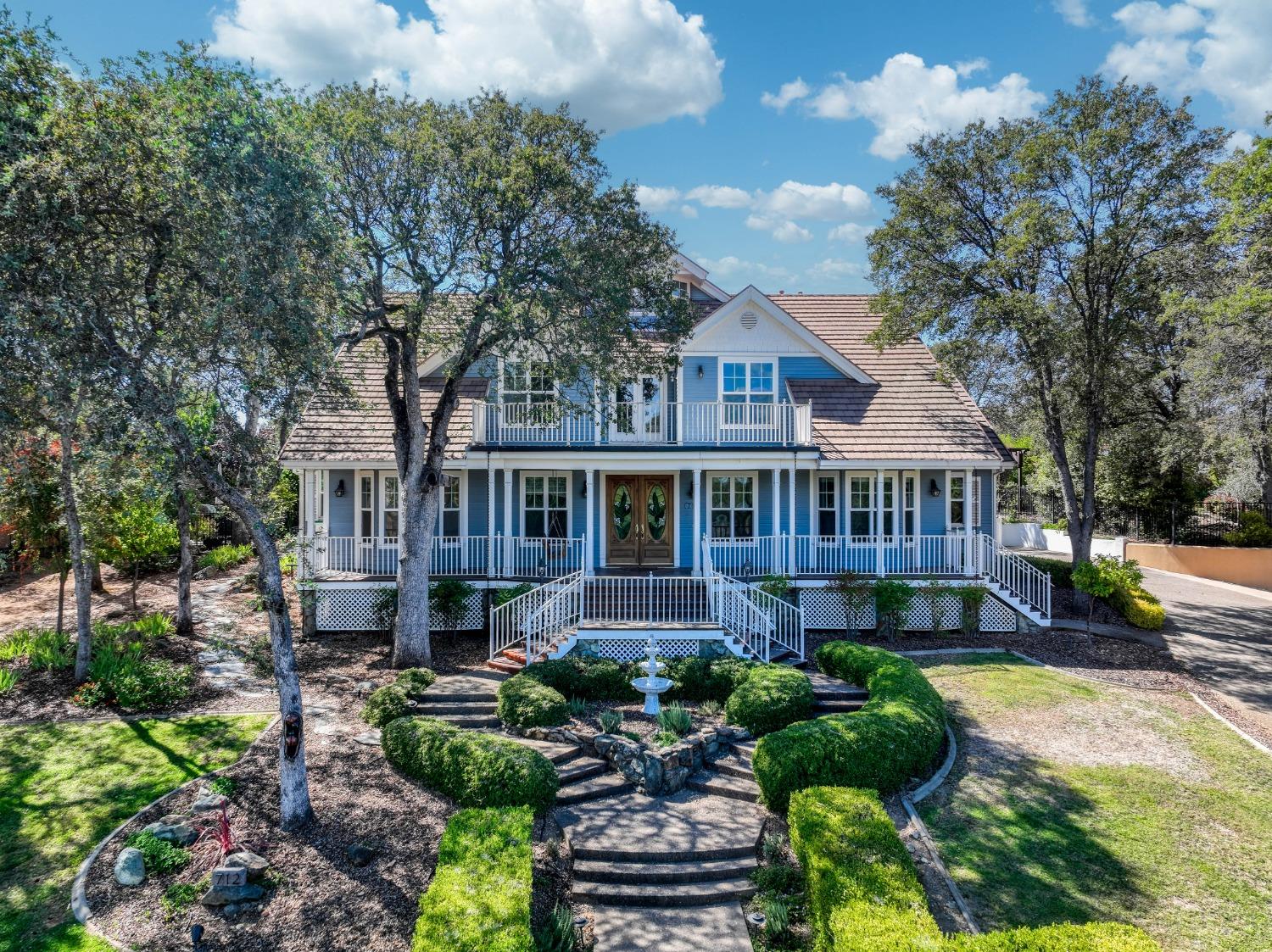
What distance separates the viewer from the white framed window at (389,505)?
54.3ft

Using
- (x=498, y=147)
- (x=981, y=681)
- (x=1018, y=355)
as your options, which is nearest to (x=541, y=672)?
(x=981, y=681)

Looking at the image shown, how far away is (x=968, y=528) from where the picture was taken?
16.0m

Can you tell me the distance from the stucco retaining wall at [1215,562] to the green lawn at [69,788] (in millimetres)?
28161

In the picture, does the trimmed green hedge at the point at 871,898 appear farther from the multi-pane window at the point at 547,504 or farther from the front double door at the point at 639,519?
the multi-pane window at the point at 547,504

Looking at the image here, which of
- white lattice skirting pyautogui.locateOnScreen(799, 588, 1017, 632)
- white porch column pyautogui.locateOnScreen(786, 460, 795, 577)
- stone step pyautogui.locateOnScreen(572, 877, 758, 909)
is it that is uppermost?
white porch column pyautogui.locateOnScreen(786, 460, 795, 577)

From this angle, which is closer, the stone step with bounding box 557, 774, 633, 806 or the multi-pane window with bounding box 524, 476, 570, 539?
the stone step with bounding box 557, 774, 633, 806

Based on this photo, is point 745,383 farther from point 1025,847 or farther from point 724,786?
point 1025,847

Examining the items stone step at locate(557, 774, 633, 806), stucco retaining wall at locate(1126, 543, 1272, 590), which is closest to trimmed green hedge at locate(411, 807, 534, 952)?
stone step at locate(557, 774, 633, 806)

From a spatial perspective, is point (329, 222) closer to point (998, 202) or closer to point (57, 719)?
point (57, 719)

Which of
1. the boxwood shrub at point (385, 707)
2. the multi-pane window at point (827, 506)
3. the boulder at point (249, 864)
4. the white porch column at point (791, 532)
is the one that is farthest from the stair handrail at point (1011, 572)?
the boulder at point (249, 864)

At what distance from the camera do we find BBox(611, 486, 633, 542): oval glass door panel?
17.2 meters

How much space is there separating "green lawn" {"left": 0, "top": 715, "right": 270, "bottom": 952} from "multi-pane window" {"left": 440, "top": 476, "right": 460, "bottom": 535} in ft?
22.7

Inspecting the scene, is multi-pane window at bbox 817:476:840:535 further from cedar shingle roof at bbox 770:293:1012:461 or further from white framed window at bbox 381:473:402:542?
white framed window at bbox 381:473:402:542

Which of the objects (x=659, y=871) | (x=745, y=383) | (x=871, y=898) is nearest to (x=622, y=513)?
(x=745, y=383)
